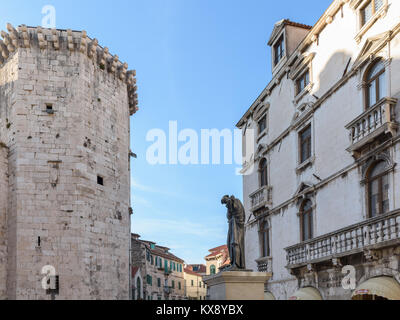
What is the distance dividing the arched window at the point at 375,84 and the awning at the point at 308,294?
22.3ft

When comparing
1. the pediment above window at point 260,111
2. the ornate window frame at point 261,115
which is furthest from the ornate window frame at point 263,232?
the pediment above window at point 260,111

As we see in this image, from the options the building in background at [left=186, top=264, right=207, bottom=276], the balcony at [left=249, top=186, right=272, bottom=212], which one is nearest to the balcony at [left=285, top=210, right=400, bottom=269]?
the balcony at [left=249, top=186, right=272, bottom=212]

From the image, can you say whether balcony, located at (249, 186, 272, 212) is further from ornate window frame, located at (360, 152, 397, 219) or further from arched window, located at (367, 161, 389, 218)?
arched window, located at (367, 161, 389, 218)

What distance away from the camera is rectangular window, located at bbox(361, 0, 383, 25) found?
14.2 m

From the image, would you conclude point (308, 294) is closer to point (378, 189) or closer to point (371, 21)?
point (378, 189)

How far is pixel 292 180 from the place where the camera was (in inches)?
764

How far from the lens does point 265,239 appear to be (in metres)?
22.2

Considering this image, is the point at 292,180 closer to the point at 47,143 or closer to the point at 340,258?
the point at 340,258

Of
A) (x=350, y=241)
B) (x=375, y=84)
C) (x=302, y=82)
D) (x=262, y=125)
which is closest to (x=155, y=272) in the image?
(x=262, y=125)

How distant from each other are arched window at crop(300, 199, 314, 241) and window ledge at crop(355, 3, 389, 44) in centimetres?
663

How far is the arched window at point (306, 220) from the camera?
58.4 feet
